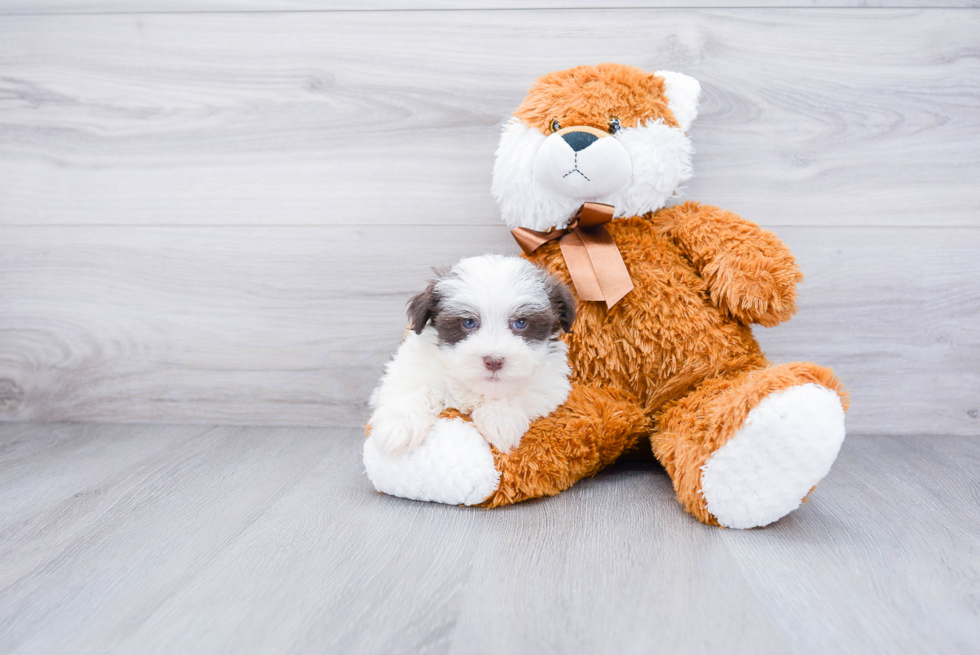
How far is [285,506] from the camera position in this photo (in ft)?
2.80

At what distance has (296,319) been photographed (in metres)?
1.19

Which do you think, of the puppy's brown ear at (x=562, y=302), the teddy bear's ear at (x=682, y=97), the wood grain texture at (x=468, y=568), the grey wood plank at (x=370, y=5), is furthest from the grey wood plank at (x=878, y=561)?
the grey wood plank at (x=370, y=5)

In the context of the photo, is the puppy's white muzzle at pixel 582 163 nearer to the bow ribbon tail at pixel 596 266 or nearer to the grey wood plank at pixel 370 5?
the bow ribbon tail at pixel 596 266

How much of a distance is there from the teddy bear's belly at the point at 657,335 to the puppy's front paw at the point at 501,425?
0.44ft

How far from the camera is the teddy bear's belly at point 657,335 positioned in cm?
88

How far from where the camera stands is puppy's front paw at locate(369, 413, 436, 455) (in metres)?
0.81

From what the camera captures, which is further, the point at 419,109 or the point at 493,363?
the point at 419,109

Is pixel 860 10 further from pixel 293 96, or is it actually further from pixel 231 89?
pixel 231 89

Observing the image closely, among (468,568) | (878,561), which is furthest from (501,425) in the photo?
(878,561)

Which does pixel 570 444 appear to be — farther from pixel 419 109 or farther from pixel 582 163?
pixel 419 109

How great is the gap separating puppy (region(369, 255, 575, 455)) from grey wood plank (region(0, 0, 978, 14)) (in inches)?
20.7

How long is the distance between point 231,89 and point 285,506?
747 millimetres

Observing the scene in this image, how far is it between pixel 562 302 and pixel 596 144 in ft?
0.73

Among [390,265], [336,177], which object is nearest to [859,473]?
[390,265]
